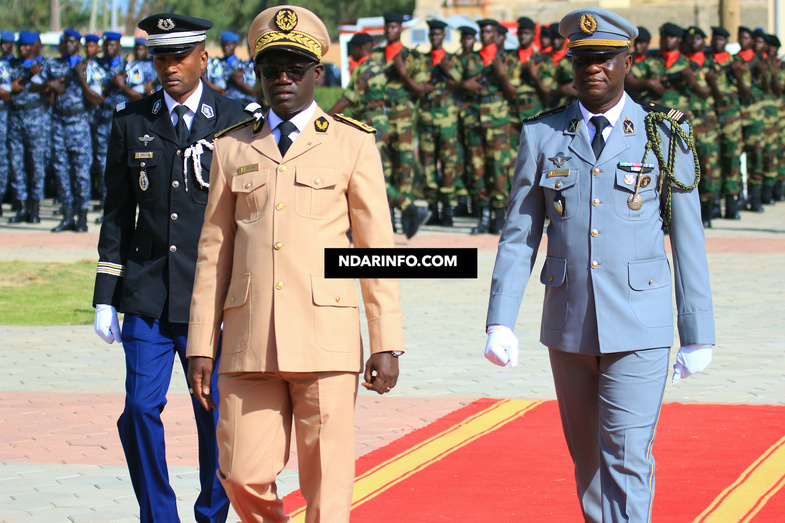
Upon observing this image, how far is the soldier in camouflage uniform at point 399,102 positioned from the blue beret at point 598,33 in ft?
35.1

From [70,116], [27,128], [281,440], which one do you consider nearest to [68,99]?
[70,116]

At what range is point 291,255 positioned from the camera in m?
3.92

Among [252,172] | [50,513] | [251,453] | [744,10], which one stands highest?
[744,10]

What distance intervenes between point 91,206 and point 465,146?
23.9 ft

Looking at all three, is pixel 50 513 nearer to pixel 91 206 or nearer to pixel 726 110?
pixel 726 110

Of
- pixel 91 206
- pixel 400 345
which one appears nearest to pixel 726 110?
pixel 91 206

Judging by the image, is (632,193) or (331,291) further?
(632,193)

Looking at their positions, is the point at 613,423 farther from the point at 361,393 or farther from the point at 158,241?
the point at 361,393

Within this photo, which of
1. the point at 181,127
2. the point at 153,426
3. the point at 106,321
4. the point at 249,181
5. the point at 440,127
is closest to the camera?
the point at 249,181

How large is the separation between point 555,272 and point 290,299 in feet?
3.11

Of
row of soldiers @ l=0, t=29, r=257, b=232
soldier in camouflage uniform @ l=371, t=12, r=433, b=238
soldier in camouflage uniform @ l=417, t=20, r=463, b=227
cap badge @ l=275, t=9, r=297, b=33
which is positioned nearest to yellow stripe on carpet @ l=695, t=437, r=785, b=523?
cap badge @ l=275, t=9, r=297, b=33

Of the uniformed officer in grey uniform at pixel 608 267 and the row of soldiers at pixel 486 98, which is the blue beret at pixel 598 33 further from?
the row of soldiers at pixel 486 98

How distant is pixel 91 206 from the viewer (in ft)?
69.4

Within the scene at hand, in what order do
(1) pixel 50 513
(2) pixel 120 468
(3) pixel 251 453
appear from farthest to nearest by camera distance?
(2) pixel 120 468 < (1) pixel 50 513 < (3) pixel 251 453
